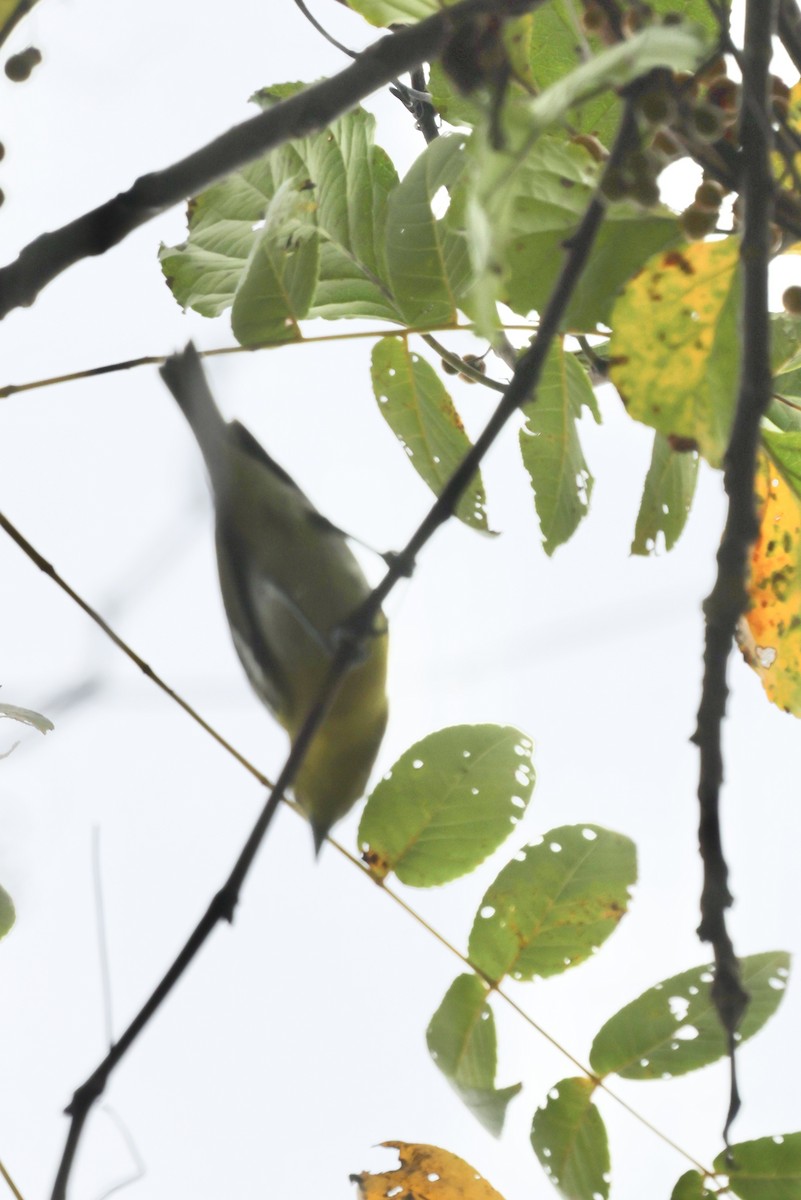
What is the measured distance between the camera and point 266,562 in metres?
Result: 1.10

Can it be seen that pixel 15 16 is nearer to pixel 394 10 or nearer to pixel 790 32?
pixel 394 10

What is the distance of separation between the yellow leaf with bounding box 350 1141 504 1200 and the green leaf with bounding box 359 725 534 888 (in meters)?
0.28

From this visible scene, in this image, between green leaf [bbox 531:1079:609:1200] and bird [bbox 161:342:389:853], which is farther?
green leaf [bbox 531:1079:609:1200]

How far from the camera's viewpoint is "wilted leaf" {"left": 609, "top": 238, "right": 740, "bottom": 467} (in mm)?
864

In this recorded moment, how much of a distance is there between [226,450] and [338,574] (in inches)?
7.9

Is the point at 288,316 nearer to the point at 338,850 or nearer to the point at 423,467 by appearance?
the point at 423,467

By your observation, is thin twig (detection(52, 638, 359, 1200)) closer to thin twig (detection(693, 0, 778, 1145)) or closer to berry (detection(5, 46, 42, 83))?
thin twig (detection(693, 0, 778, 1145))

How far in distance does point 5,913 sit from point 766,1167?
90cm

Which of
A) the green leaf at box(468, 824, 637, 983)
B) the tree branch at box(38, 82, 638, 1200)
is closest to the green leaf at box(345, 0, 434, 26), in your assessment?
the tree branch at box(38, 82, 638, 1200)

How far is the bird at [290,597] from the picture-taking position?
1062 mm

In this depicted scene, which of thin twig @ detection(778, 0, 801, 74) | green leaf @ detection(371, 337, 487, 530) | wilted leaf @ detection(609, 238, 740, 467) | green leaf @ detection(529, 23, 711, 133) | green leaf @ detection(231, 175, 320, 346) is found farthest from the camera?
green leaf @ detection(371, 337, 487, 530)

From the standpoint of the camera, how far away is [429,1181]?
1.20 metres

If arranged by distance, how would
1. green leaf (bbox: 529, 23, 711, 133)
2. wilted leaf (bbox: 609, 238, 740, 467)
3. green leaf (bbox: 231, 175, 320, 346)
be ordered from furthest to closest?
green leaf (bbox: 231, 175, 320, 346)
wilted leaf (bbox: 609, 238, 740, 467)
green leaf (bbox: 529, 23, 711, 133)

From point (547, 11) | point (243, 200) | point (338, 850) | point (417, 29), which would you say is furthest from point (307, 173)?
point (338, 850)
